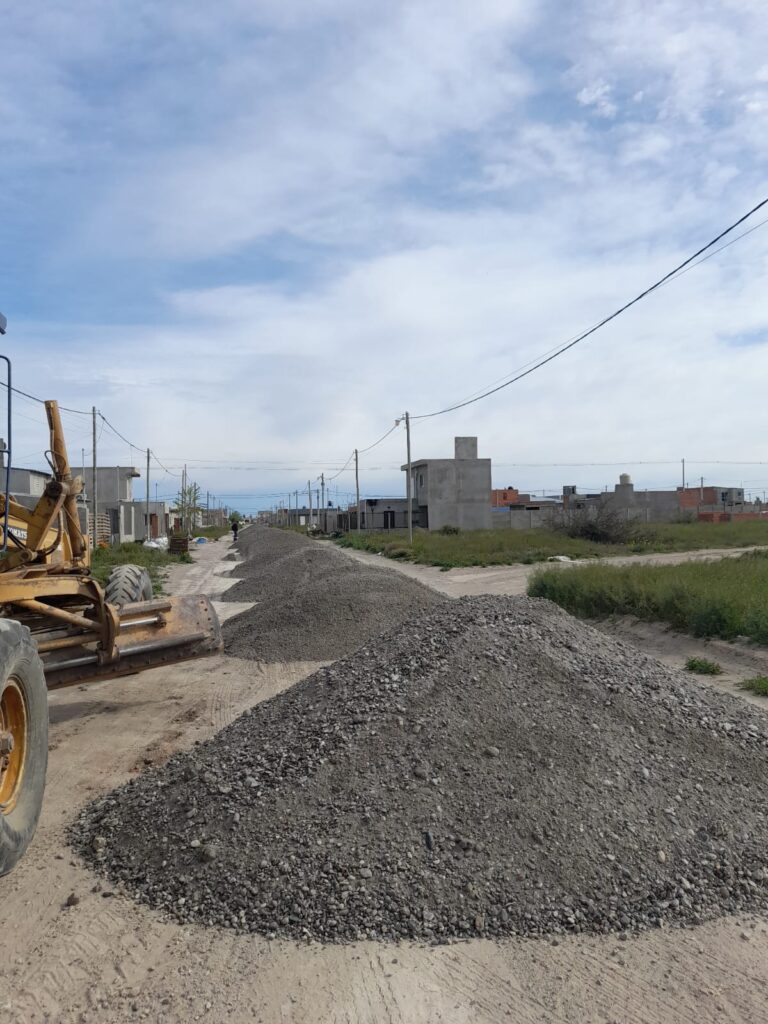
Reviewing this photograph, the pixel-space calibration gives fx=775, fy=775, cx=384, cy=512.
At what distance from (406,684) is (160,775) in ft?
5.45

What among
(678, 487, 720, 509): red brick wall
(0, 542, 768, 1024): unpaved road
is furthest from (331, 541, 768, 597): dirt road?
(678, 487, 720, 509): red brick wall

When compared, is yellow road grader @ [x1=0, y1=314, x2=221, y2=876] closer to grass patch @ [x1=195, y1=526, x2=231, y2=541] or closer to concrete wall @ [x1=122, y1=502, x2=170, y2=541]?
concrete wall @ [x1=122, y1=502, x2=170, y2=541]

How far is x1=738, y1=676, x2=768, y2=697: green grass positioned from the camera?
25.2 ft

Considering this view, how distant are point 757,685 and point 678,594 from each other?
147 inches

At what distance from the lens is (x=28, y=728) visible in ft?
13.0

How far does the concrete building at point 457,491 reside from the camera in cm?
5397

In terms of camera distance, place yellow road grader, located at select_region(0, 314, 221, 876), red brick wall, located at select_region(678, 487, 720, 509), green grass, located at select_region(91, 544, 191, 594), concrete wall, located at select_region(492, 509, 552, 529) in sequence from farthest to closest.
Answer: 1. red brick wall, located at select_region(678, 487, 720, 509)
2. concrete wall, located at select_region(492, 509, 552, 529)
3. green grass, located at select_region(91, 544, 191, 594)
4. yellow road grader, located at select_region(0, 314, 221, 876)

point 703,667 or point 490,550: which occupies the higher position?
point 490,550

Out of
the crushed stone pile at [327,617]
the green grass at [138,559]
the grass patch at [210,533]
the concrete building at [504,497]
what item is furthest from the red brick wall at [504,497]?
the crushed stone pile at [327,617]

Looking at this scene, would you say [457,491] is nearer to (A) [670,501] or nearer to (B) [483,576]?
(A) [670,501]

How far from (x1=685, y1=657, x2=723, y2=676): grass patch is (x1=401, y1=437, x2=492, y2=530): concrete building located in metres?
44.4

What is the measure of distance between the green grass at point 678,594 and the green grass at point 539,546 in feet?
38.8

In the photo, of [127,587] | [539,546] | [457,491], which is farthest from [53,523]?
[457,491]

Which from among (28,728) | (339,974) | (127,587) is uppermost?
(127,587)
